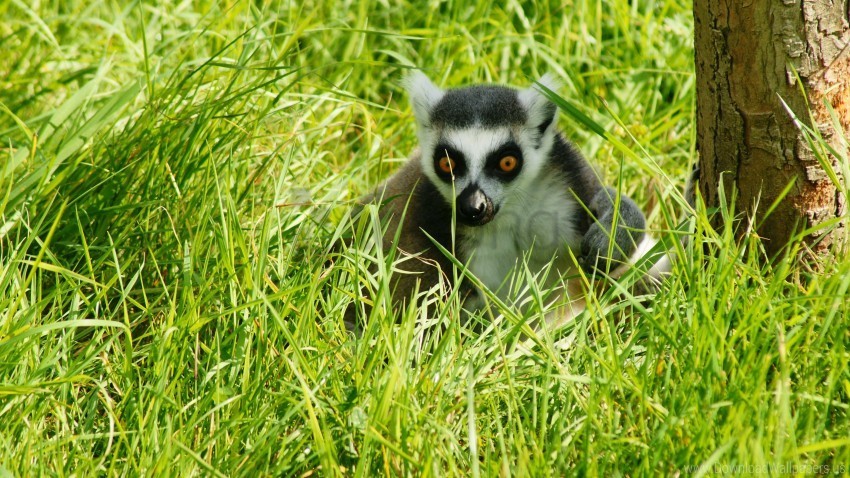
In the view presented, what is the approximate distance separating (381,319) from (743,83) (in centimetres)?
146

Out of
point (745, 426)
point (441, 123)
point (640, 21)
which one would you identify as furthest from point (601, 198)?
point (640, 21)

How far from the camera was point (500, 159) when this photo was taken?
3.75 m

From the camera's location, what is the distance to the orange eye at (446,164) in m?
3.74

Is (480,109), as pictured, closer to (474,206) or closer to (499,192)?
(499,192)

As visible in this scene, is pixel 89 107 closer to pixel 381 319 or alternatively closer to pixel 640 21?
pixel 381 319

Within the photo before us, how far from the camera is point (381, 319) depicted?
2.87 metres

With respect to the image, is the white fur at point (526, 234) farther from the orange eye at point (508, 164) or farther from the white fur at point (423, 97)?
the white fur at point (423, 97)

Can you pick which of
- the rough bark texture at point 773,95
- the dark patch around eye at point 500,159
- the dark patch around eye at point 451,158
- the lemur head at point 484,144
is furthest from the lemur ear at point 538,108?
the rough bark texture at point 773,95

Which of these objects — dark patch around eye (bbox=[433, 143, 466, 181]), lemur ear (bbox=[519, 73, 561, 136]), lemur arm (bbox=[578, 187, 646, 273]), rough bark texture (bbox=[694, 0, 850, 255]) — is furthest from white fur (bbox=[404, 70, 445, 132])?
rough bark texture (bbox=[694, 0, 850, 255])

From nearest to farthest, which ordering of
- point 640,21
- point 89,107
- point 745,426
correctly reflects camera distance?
point 745,426 → point 89,107 → point 640,21

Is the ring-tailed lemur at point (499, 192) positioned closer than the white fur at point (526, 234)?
Yes

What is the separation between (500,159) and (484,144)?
0.09 m

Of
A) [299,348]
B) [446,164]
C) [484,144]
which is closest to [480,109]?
[484,144]

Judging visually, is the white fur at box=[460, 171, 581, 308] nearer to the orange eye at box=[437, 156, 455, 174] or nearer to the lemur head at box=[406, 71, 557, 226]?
the lemur head at box=[406, 71, 557, 226]
